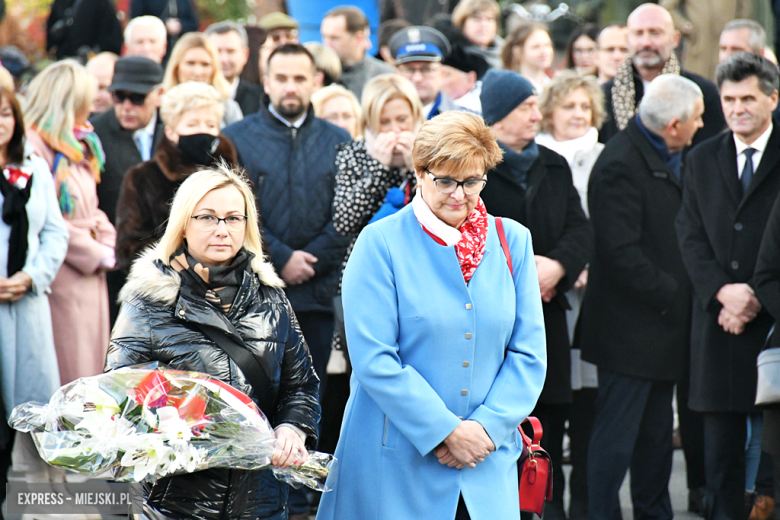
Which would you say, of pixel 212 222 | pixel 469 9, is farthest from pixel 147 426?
pixel 469 9

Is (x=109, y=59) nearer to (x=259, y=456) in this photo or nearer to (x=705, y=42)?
(x=705, y=42)

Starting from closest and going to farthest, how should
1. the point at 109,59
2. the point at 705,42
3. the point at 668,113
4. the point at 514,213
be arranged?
the point at 514,213 → the point at 668,113 → the point at 109,59 → the point at 705,42

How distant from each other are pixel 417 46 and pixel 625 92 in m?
1.68

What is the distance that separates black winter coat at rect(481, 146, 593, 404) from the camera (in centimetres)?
539

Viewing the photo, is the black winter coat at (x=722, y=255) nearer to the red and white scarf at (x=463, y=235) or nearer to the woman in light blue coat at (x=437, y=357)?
the woman in light blue coat at (x=437, y=357)

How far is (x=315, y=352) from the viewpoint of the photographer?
20.3 ft

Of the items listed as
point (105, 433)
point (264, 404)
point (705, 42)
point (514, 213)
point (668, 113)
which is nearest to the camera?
point (105, 433)

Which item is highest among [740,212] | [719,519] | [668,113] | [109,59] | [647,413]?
[109,59]

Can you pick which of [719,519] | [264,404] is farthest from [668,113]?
[264,404]

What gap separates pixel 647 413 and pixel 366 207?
2.02m

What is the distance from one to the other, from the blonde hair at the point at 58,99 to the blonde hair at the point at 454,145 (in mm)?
3644

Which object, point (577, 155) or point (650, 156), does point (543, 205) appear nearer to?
point (650, 156)

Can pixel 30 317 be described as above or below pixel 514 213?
below

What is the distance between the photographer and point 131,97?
286 inches
